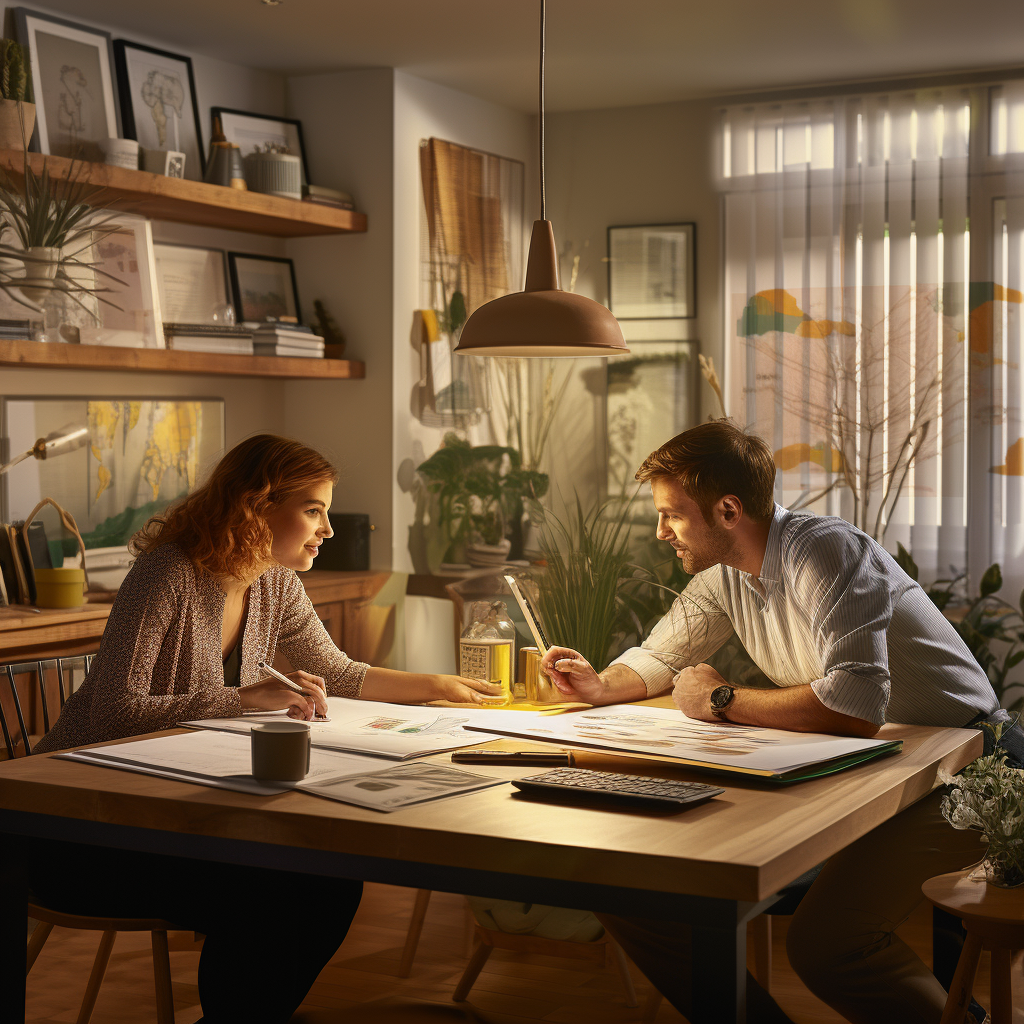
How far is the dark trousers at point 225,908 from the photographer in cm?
194

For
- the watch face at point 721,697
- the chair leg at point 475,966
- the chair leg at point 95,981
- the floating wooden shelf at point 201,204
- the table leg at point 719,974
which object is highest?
the floating wooden shelf at point 201,204

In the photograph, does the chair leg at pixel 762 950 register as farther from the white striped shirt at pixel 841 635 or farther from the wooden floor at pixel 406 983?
the white striped shirt at pixel 841 635

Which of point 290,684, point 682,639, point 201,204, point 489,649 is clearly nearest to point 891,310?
point 201,204

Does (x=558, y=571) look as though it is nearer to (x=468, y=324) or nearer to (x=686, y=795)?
(x=468, y=324)

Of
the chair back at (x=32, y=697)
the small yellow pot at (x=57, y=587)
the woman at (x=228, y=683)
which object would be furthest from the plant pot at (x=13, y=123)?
the woman at (x=228, y=683)

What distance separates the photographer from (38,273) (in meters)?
3.79

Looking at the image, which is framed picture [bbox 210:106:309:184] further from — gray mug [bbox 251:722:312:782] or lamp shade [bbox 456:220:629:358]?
gray mug [bbox 251:722:312:782]

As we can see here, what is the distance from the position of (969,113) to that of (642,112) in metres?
1.36

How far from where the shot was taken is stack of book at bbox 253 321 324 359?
462 centimetres

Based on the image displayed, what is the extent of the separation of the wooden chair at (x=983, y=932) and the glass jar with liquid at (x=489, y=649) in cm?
87

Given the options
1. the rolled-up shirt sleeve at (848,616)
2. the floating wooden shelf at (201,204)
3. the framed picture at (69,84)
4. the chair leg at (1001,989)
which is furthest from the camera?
the framed picture at (69,84)

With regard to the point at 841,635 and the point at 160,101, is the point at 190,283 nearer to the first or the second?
the point at 160,101

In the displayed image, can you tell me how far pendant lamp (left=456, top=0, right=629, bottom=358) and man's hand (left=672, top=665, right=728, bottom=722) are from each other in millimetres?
665

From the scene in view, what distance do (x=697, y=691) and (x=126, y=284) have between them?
286cm
